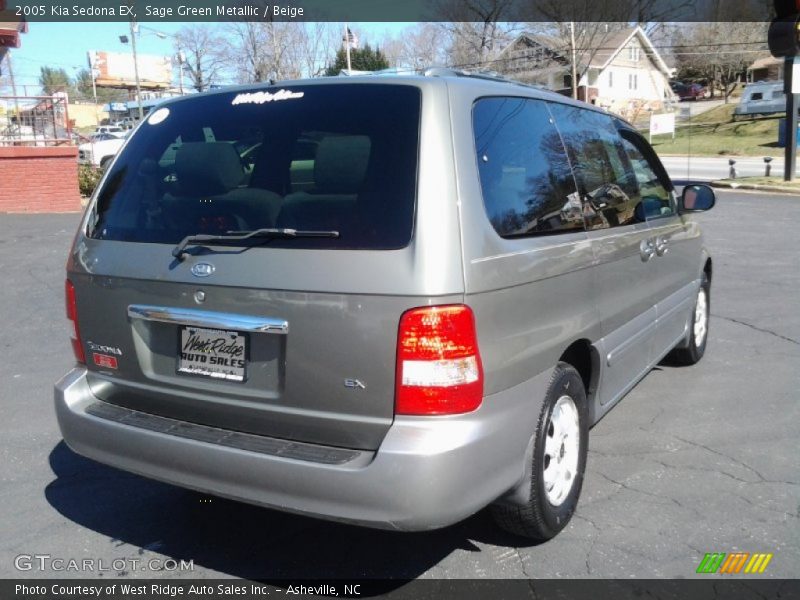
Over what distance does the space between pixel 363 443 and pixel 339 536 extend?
102cm

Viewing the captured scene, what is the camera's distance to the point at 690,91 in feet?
235

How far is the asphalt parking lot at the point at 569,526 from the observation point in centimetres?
334

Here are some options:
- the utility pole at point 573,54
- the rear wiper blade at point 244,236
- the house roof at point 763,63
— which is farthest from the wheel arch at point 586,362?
the house roof at point 763,63

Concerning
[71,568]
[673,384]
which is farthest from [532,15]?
[71,568]

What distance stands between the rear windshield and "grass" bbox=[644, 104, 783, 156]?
33355mm

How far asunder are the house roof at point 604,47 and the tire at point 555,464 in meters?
46.2

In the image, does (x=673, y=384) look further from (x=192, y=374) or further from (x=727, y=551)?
(x=192, y=374)

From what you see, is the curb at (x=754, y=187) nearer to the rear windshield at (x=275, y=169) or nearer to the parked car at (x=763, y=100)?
the rear windshield at (x=275, y=169)

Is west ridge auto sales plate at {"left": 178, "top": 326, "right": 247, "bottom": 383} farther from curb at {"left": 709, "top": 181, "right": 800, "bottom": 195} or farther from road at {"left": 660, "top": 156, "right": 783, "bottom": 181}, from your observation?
road at {"left": 660, "top": 156, "right": 783, "bottom": 181}

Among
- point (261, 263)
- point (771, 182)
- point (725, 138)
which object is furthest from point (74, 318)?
point (725, 138)

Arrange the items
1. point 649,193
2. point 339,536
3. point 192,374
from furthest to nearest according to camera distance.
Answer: point 649,193
point 339,536
point 192,374

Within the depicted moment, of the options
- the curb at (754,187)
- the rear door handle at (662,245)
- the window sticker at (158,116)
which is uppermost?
the window sticker at (158,116)

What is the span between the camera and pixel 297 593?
314 cm

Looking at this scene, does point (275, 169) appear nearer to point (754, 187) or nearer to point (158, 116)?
point (158, 116)
